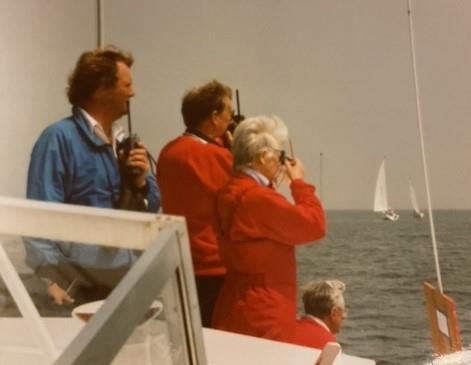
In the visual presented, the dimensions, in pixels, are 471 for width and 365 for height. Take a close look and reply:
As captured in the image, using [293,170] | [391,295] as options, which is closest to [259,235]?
[293,170]

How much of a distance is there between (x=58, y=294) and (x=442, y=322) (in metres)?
1.34

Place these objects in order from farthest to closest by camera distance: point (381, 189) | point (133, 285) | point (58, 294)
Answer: point (381, 189) → point (58, 294) → point (133, 285)

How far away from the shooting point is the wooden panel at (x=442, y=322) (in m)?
2.44

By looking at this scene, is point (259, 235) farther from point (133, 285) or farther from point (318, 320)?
point (133, 285)

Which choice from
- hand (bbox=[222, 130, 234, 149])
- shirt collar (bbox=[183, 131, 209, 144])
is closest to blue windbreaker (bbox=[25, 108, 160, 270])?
shirt collar (bbox=[183, 131, 209, 144])

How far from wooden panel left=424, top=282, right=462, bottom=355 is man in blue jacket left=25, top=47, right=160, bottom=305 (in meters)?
1.10

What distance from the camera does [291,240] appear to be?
5.49ft

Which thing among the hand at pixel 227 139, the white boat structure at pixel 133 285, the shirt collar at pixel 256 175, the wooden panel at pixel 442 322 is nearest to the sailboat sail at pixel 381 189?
the wooden panel at pixel 442 322

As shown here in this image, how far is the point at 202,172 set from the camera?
1.87 m

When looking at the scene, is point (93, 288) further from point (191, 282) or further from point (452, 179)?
point (452, 179)

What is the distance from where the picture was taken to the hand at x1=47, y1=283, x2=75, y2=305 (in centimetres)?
160

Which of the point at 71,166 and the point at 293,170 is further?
the point at 293,170

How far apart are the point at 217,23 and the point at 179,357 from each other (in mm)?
1681

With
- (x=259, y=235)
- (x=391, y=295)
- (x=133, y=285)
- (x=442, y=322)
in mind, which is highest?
(x=133, y=285)
